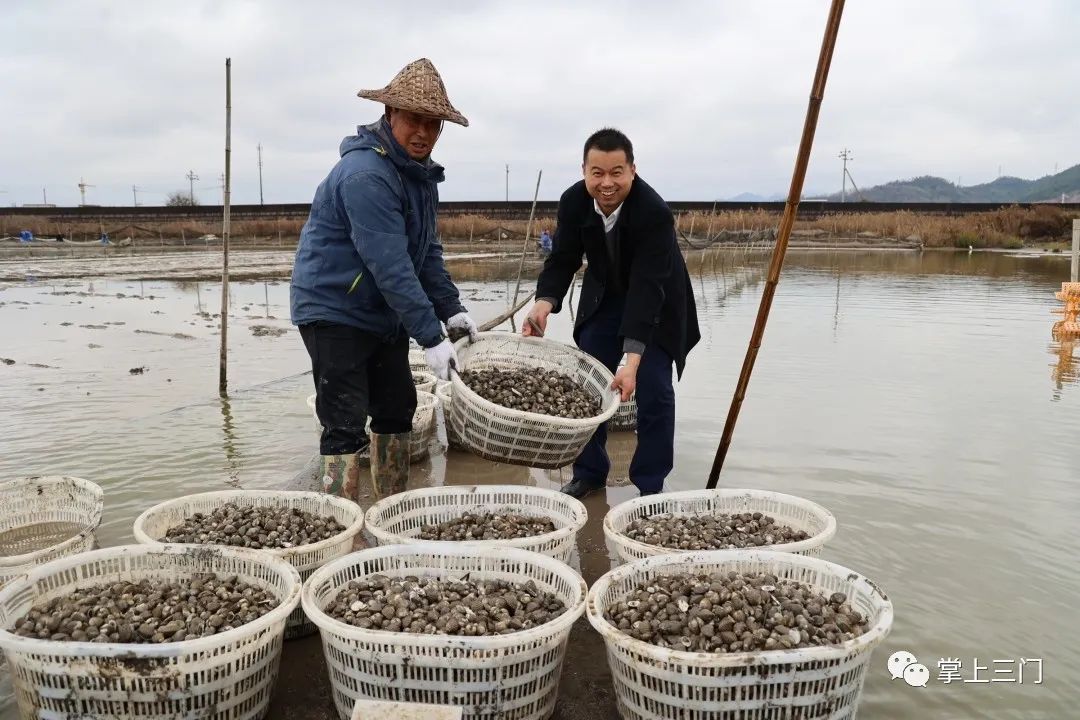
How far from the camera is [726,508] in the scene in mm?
2879

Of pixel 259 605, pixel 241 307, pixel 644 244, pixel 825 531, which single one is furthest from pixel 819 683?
pixel 241 307

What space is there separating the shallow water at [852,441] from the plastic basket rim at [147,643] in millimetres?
Result: 1115

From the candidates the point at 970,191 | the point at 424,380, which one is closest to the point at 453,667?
the point at 424,380

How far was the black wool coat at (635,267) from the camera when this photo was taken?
123 inches

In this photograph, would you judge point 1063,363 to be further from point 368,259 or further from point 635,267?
point 368,259

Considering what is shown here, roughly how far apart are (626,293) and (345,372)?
1.28 metres

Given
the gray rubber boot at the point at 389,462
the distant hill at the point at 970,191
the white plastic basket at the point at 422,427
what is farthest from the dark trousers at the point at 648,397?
the distant hill at the point at 970,191

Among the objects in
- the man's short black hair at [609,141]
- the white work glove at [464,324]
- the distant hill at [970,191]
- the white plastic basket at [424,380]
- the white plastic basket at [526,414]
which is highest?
the distant hill at [970,191]

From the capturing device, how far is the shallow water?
258 cm

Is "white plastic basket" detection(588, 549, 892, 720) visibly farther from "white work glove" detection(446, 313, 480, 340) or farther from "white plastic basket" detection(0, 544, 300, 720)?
"white work glove" detection(446, 313, 480, 340)

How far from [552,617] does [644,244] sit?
1658 millimetres

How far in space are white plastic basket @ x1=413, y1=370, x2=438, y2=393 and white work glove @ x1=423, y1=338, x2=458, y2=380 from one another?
1.70m

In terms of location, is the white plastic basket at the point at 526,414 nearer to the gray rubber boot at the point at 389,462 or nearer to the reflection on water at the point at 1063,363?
the gray rubber boot at the point at 389,462

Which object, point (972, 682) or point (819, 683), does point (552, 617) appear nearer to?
point (819, 683)
